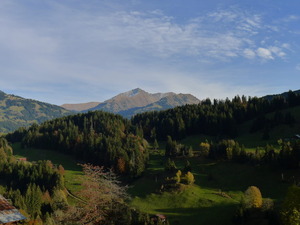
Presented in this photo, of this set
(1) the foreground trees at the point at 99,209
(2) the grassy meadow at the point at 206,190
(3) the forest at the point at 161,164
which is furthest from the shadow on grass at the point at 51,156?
(1) the foreground trees at the point at 99,209

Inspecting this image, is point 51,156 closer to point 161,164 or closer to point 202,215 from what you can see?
point 161,164

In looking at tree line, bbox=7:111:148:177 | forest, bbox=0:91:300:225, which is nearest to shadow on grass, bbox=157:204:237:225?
forest, bbox=0:91:300:225

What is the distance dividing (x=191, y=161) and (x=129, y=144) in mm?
42935

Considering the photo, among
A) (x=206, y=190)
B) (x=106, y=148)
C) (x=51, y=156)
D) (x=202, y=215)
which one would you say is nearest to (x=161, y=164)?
(x=106, y=148)

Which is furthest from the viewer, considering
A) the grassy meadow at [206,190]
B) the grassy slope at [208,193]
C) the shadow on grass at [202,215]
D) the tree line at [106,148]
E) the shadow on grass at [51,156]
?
the shadow on grass at [51,156]

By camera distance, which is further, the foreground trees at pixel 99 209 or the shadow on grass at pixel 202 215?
the shadow on grass at pixel 202 215

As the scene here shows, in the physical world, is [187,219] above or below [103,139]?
below

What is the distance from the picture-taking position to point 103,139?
17288 cm

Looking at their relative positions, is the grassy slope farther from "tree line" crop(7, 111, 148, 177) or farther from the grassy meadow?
"tree line" crop(7, 111, 148, 177)

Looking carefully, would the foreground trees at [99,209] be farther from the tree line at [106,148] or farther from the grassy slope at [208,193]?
the tree line at [106,148]

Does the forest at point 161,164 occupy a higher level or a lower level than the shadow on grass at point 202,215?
higher

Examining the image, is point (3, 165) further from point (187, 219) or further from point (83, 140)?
point (187, 219)

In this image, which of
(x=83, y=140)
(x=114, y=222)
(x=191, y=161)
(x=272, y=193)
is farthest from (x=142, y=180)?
(x=114, y=222)

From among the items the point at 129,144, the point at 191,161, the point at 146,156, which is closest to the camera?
the point at 191,161
